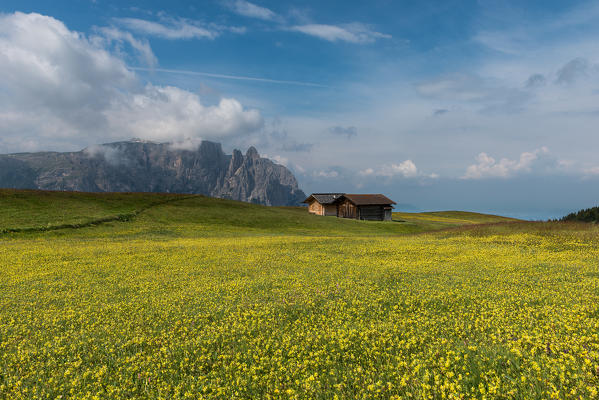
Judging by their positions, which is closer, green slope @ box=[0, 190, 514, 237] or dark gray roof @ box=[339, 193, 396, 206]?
green slope @ box=[0, 190, 514, 237]

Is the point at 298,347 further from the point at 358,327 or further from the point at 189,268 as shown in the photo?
the point at 189,268

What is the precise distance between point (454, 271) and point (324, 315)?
29.0ft

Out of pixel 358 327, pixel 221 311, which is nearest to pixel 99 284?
pixel 221 311

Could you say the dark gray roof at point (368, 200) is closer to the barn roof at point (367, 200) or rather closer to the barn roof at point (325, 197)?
the barn roof at point (367, 200)

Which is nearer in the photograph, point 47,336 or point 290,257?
point 47,336

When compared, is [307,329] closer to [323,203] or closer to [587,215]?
[587,215]

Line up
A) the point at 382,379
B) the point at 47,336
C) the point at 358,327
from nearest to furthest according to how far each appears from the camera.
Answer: the point at 382,379 < the point at 358,327 < the point at 47,336

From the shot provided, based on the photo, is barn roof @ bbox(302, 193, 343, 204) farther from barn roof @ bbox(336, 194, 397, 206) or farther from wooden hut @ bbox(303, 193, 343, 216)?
barn roof @ bbox(336, 194, 397, 206)

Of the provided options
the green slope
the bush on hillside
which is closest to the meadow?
the bush on hillside

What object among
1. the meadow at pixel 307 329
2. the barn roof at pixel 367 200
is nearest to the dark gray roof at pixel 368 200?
the barn roof at pixel 367 200

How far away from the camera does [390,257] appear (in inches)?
797

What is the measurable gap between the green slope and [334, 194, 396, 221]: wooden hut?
18.3 meters

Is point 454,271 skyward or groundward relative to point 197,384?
skyward

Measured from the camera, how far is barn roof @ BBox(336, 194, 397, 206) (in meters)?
87.6
